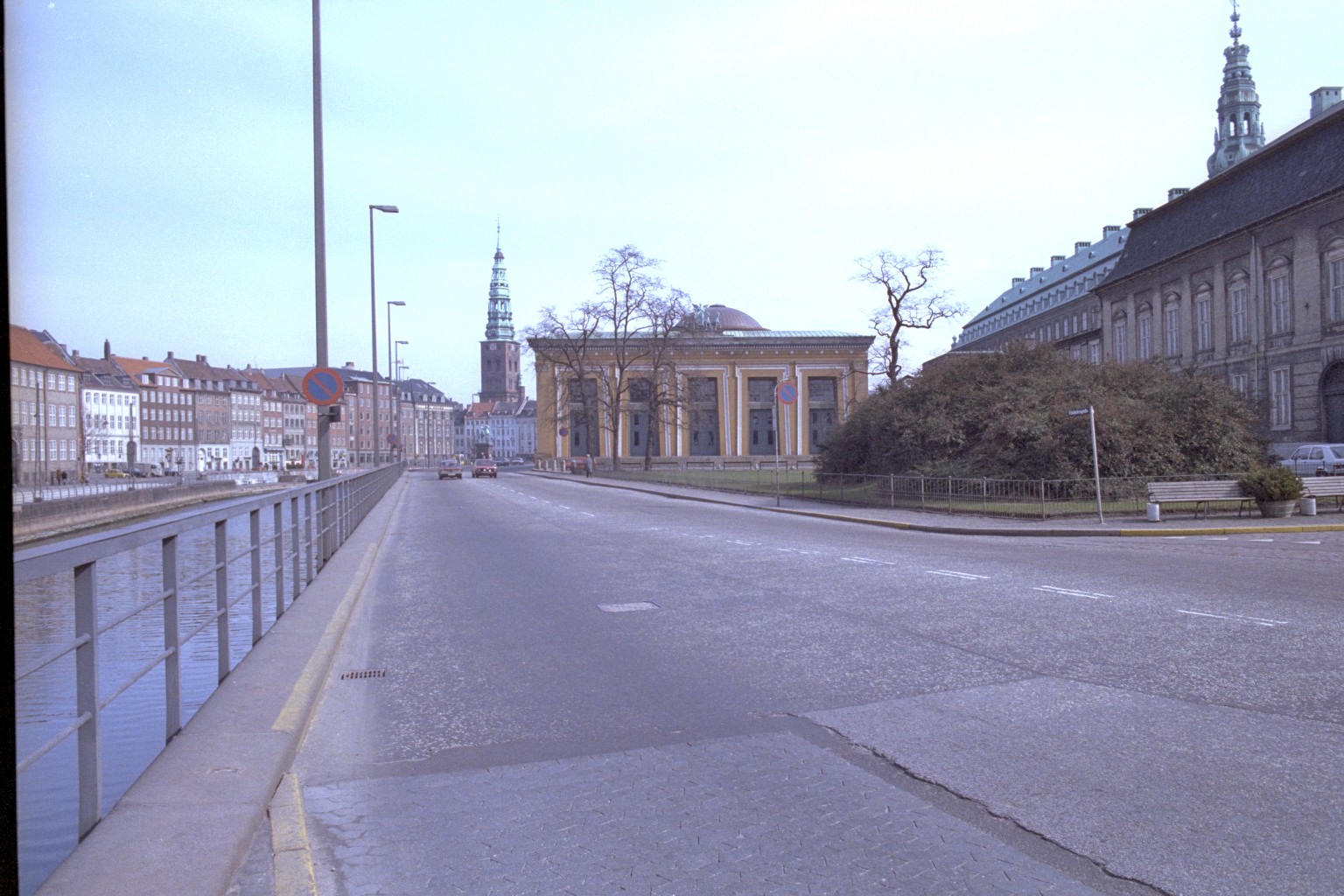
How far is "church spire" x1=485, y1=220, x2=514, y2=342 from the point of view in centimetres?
17188

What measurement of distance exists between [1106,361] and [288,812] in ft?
114

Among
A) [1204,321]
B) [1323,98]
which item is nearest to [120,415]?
[1204,321]

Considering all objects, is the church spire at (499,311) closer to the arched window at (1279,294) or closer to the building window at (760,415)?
the building window at (760,415)

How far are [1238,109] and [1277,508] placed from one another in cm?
7739

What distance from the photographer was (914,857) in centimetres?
444

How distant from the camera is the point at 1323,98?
64.0 meters

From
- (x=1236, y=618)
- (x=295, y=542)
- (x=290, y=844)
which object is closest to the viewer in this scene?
(x=290, y=844)

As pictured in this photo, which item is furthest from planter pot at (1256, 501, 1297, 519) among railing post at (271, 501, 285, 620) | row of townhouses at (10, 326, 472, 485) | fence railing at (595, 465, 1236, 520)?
railing post at (271, 501, 285, 620)

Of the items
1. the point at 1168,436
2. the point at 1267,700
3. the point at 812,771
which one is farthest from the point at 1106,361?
the point at 812,771

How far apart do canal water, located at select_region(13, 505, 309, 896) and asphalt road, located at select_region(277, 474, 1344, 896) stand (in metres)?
1.16

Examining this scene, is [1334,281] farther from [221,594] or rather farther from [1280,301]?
[221,594]

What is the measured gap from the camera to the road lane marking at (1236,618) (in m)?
9.92

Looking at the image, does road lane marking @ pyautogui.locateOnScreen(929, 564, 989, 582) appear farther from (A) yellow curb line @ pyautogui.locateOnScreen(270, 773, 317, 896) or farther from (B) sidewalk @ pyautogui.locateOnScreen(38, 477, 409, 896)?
(A) yellow curb line @ pyautogui.locateOnScreen(270, 773, 317, 896)

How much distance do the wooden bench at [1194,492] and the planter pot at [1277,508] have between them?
0.45 metres
